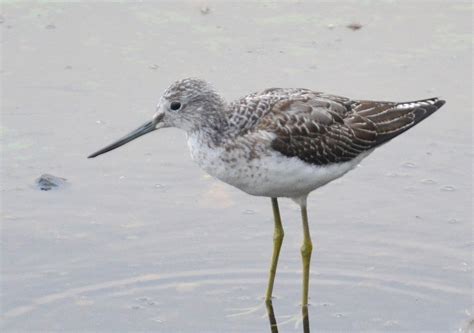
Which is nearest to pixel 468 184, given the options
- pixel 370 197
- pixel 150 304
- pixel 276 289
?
pixel 370 197

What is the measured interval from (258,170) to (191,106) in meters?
0.71

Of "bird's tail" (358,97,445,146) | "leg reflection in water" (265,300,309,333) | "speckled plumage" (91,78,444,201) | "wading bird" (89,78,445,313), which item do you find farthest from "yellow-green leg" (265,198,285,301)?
"bird's tail" (358,97,445,146)

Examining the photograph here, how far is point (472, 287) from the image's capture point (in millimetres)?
9562

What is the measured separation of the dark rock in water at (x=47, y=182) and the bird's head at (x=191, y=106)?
2.20 meters

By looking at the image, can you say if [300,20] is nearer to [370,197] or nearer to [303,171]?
[370,197]

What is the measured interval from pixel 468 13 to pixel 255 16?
2.46m

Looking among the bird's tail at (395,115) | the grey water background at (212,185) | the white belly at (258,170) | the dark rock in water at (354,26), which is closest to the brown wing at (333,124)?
the bird's tail at (395,115)

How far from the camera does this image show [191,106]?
8.90 m

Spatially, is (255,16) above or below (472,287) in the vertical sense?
above

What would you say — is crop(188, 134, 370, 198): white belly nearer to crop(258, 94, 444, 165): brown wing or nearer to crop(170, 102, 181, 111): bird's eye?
crop(258, 94, 444, 165): brown wing

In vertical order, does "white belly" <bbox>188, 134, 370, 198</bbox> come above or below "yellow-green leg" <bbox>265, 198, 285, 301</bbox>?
above

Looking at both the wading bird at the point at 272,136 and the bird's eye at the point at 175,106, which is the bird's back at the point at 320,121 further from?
the bird's eye at the point at 175,106

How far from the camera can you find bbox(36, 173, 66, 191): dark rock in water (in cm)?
1081

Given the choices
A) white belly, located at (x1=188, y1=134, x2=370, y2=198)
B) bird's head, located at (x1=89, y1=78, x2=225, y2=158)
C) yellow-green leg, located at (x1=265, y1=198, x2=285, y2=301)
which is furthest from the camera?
yellow-green leg, located at (x1=265, y1=198, x2=285, y2=301)
